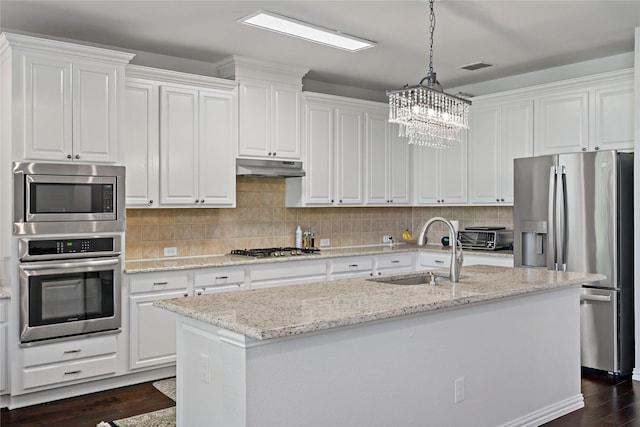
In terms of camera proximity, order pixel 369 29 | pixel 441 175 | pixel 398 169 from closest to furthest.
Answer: pixel 369 29 < pixel 441 175 < pixel 398 169

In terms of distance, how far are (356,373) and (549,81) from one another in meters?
4.25

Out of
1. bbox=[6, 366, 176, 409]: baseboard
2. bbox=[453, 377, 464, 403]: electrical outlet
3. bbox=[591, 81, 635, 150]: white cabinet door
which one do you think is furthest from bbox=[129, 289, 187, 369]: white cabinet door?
bbox=[591, 81, 635, 150]: white cabinet door

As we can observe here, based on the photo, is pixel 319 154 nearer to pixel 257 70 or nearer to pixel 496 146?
pixel 257 70

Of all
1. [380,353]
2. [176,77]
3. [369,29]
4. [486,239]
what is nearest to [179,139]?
[176,77]

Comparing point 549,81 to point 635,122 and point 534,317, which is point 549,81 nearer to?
point 635,122

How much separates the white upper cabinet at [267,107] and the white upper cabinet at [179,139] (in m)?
0.12

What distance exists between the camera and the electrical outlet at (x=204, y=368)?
252cm

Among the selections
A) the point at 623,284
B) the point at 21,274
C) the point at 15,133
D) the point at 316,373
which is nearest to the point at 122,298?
the point at 21,274

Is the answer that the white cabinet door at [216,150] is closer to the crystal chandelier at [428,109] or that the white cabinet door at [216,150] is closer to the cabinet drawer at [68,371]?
the cabinet drawer at [68,371]

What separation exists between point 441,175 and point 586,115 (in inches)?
65.5

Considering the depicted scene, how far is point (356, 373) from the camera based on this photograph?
262 centimetres

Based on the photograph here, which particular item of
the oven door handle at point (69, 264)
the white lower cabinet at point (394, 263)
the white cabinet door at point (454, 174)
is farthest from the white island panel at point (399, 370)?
the white cabinet door at point (454, 174)

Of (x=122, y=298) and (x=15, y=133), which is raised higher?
(x=15, y=133)

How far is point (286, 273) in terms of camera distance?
510 cm
